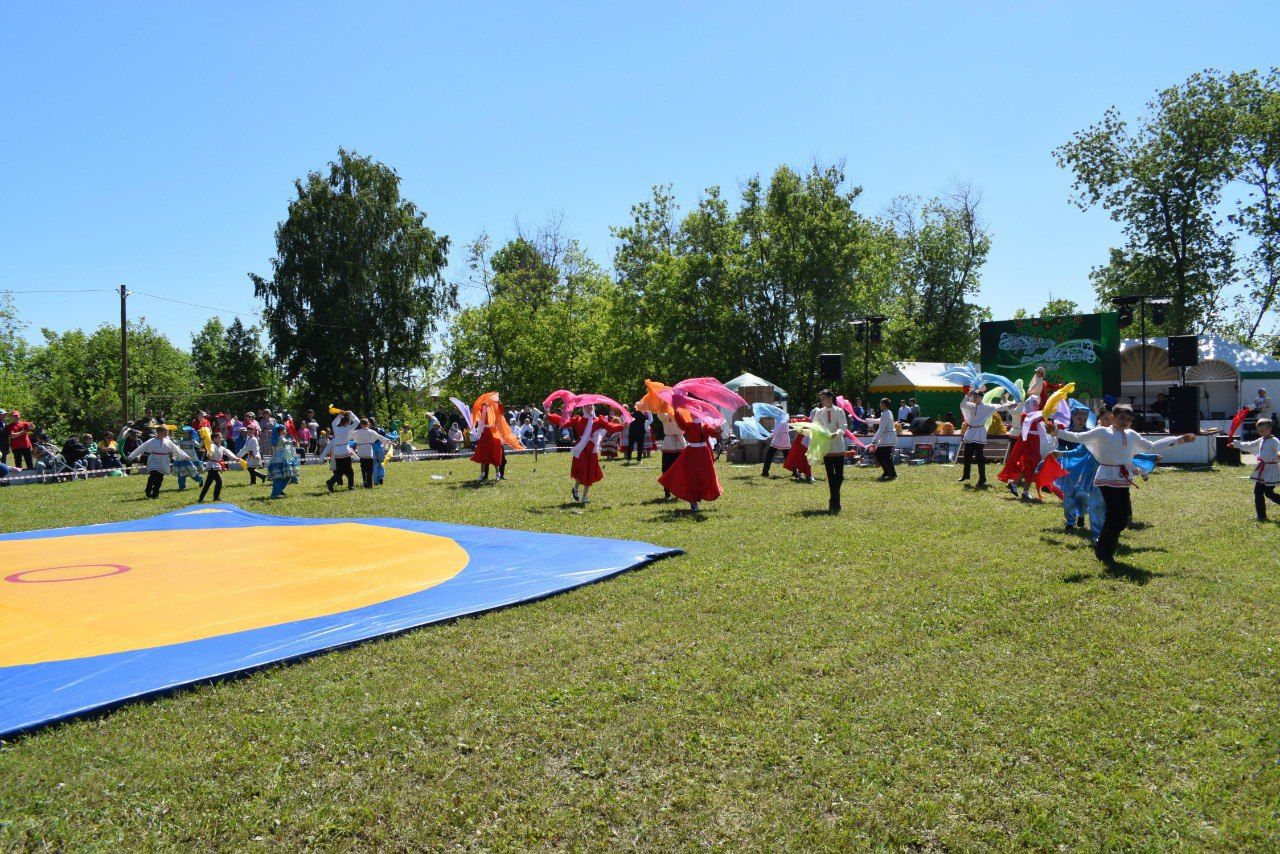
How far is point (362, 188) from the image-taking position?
4075 cm

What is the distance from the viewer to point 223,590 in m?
7.76

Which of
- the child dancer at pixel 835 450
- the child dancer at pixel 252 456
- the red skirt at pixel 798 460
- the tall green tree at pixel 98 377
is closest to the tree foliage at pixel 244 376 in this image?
the tall green tree at pixel 98 377

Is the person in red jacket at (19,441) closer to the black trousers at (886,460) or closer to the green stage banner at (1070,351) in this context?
the black trousers at (886,460)

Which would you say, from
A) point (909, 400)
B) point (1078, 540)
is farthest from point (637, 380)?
point (1078, 540)

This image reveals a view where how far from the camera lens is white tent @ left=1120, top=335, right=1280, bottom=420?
30188 mm

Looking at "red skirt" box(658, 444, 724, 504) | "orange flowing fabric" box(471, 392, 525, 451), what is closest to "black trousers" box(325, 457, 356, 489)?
"orange flowing fabric" box(471, 392, 525, 451)

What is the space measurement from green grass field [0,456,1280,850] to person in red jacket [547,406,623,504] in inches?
250

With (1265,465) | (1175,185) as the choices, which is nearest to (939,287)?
(1175,185)

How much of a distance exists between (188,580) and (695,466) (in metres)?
7.07

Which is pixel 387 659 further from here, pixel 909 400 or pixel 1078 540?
pixel 909 400

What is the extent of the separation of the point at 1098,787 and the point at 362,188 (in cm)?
4219

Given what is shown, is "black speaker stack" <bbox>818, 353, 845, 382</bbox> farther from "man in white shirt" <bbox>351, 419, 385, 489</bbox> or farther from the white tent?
"man in white shirt" <bbox>351, 419, 385, 489</bbox>

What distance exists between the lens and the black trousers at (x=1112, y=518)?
8320mm

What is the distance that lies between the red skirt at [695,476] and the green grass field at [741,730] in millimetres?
4429
